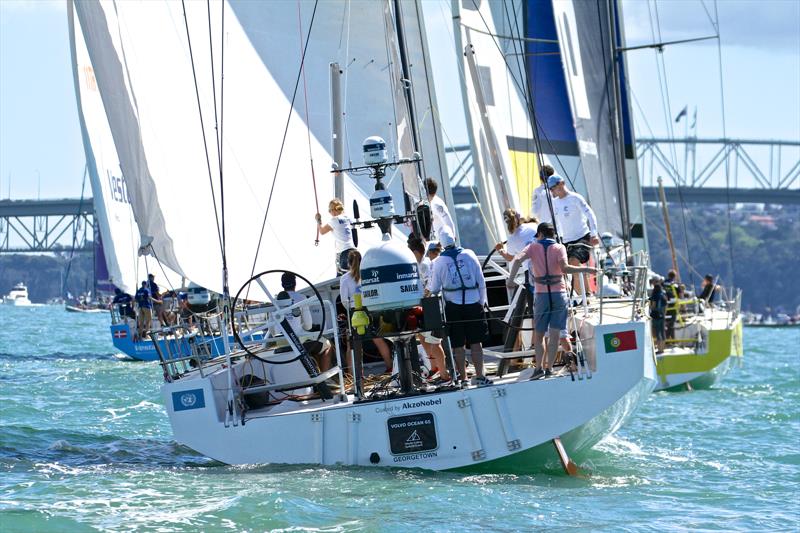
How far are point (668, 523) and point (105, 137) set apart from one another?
86.8ft

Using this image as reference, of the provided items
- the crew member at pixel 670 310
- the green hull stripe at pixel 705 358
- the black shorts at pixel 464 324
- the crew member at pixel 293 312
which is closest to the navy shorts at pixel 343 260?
the crew member at pixel 293 312

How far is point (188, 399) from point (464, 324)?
216cm

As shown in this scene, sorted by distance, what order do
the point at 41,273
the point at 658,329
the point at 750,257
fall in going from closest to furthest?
1. the point at 658,329
2. the point at 750,257
3. the point at 41,273

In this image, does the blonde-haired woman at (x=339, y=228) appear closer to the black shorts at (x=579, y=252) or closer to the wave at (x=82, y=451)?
the black shorts at (x=579, y=252)

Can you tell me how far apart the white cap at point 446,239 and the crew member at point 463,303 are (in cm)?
35

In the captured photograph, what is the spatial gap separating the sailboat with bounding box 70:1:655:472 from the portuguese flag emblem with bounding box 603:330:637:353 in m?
0.01

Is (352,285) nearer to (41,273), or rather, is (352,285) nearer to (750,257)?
(750,257)

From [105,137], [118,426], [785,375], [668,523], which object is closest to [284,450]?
[668,523]

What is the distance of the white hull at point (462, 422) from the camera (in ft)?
32.6

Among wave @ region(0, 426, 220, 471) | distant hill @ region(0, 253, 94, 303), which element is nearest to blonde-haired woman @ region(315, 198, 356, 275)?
wave @ region(0, 426, 220, 471)

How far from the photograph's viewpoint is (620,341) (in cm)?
1011

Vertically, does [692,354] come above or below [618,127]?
below

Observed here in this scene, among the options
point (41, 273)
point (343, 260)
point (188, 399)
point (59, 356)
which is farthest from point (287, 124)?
point (41, 273)

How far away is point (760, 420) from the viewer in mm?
16609
